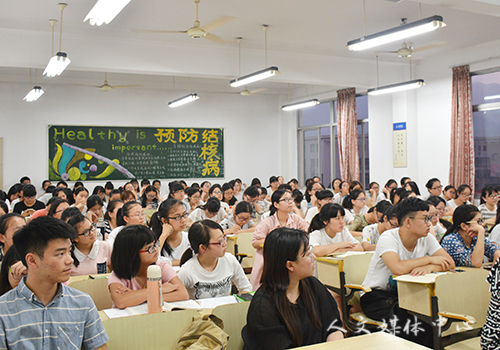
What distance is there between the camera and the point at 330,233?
4254 millimetres

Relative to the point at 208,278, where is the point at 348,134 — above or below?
above

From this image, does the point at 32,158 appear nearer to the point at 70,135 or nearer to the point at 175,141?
the point at 70,135

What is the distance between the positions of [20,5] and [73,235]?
526cm

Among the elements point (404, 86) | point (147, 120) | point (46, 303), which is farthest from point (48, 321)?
point (147, 120)

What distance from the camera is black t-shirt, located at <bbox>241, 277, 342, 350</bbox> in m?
1.98

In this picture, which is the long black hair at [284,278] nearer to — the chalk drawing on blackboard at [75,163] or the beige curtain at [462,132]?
the beige curtain at [462,132]

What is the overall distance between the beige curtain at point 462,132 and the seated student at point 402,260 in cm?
550

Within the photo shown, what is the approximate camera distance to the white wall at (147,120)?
10.3m

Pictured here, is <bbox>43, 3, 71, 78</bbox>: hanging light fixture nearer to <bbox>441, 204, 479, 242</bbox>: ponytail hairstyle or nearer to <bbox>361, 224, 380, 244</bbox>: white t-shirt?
<bbox>361, 224, 380, 244</bbox>: white t-shirt

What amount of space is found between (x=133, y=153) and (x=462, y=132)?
7.77 metres

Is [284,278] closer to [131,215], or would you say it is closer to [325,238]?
[325,238]

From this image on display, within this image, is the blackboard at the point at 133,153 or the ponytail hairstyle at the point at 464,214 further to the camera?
the blackboard at the point at 133,153

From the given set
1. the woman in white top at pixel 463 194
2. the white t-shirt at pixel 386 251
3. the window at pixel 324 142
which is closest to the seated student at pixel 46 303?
the white t-shirt at pixel 386 251

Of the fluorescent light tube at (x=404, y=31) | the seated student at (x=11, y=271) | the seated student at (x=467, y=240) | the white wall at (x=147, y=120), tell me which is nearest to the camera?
the seated student at (x=11, y=271)
